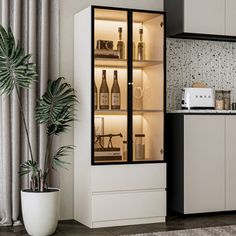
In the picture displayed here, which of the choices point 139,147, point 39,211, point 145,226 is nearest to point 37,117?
point 39,211

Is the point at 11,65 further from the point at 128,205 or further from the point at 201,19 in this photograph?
the point at 201,19

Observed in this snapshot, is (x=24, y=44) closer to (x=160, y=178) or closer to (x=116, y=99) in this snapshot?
(x=116, y=99)

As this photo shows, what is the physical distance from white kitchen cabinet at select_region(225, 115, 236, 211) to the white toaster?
0.86ft

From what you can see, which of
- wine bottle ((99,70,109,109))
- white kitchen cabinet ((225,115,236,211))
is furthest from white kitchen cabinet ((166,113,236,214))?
wine bottle ((99,70,109,109))

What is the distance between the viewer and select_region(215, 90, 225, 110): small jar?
230 inches

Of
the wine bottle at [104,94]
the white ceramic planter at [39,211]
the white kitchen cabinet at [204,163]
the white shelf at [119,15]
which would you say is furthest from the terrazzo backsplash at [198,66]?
the white ceramic planter at [39,211]

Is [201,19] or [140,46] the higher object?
[201,19]

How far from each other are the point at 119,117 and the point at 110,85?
0.32 m

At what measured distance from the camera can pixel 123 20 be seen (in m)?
5.11

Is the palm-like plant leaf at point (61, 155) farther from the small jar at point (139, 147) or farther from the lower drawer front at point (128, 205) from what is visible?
the small jar at point (139, 147)

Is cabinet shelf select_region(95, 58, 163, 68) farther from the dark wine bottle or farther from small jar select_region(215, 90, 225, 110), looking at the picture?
small jar select_region(215, 90, 225, 110)

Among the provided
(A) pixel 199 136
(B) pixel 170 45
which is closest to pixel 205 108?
(A) pixel 199 136

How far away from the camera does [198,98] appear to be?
5.64 meters

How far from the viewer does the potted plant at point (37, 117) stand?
15.1ft
